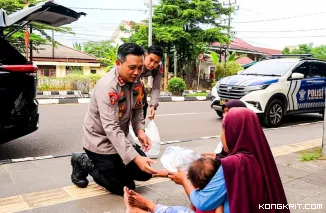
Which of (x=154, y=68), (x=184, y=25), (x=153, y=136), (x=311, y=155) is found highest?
(x=184, y=25)

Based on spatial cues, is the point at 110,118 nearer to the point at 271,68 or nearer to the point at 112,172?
the point at 112,172

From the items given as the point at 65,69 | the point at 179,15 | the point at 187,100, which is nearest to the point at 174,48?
the point at 179,15

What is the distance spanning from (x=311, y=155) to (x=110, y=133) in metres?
3.06

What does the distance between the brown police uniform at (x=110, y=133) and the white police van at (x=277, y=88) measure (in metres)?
4.80

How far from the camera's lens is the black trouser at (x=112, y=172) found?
304 cm

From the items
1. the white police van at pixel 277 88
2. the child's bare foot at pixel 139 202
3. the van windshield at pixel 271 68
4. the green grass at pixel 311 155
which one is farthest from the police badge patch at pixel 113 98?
the van windshield at pixel 271 68

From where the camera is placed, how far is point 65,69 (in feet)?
107

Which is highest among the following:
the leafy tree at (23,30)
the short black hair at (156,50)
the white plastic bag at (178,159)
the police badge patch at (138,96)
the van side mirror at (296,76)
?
the leafy tree at (23,30)

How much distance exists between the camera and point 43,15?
457cm

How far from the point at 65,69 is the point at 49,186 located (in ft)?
101

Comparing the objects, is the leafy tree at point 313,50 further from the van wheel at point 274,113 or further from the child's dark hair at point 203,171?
the child's dark hair at point 203,171

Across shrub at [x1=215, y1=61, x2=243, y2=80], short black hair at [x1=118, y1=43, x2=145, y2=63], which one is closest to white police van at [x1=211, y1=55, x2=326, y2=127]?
short black hair at [x1=118, y1=43, x2=145, y2=63]

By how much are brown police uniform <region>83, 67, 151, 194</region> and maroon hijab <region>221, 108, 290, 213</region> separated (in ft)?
3.51

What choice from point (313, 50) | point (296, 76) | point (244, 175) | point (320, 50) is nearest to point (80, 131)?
point (296, 76)
